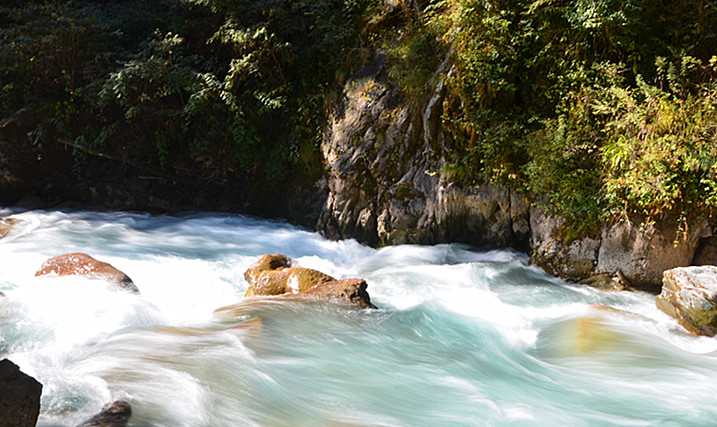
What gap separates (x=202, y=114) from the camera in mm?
9906

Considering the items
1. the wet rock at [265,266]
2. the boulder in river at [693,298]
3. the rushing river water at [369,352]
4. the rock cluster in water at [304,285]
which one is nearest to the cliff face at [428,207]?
the rushing river water at [369,352]

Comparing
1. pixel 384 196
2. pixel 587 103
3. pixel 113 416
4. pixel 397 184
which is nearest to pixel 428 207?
pixel 397 184

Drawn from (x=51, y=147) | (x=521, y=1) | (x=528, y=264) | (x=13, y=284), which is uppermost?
(x=521, y=1)

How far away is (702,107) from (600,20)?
1464 millimetres

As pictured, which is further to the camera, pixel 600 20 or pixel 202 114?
pixel 202 114

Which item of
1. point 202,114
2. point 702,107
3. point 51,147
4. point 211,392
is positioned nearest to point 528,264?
point 702,107

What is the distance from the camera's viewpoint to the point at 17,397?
2.09 metres

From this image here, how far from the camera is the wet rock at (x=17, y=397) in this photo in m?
2.05

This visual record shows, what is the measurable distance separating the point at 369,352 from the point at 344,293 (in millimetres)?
975

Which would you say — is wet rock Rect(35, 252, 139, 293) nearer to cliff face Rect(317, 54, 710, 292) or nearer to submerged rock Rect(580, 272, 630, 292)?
cliff face Rect(317, 54, 710, 292)

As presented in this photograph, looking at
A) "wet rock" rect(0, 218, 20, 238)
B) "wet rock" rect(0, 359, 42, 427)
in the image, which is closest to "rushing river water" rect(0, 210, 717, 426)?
"wet rock" rect(0, 359, 42, 427)

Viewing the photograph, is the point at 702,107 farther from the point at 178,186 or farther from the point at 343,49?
the point at 178,186

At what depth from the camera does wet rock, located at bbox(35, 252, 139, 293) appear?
5.04m

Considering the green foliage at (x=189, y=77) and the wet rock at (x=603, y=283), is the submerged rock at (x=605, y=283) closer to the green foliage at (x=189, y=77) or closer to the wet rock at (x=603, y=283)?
the wet rock at (x=603, y=283)
